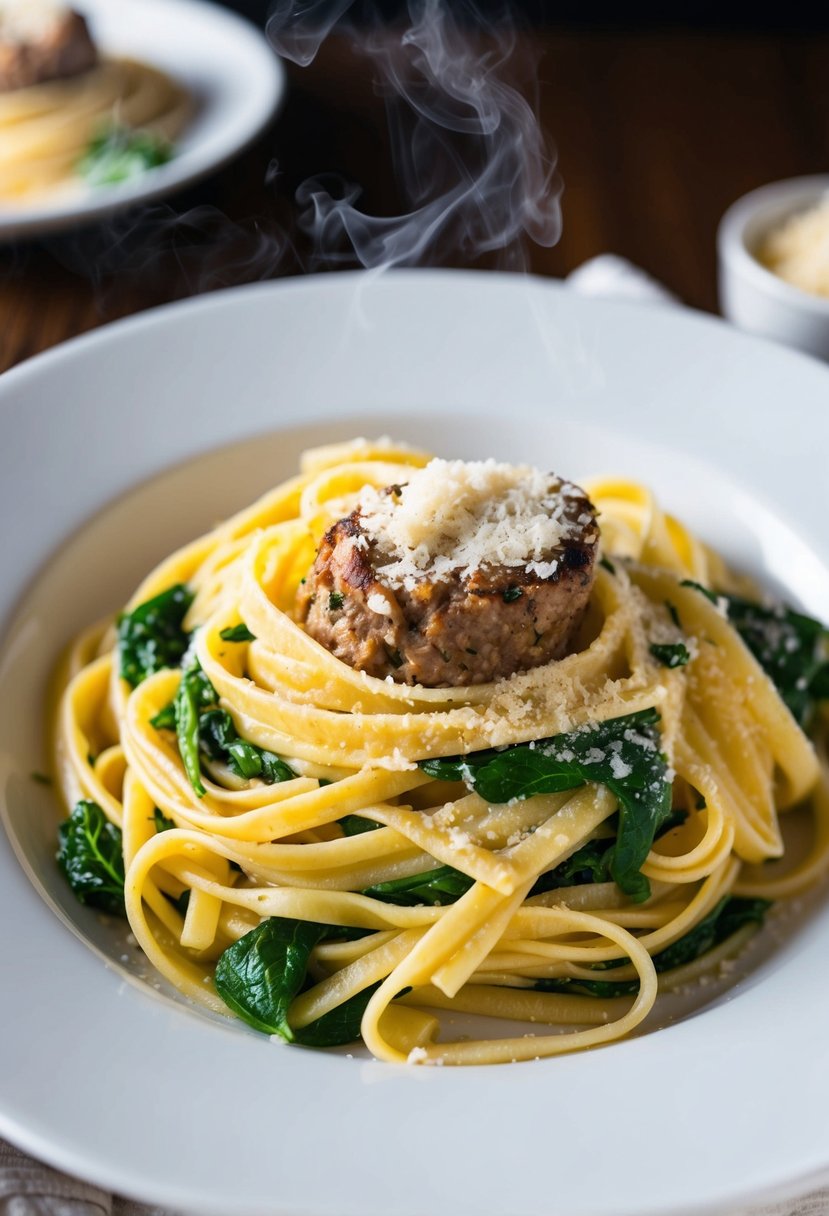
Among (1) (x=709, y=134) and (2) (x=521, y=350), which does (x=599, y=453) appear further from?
(1) (x=709, y=134)

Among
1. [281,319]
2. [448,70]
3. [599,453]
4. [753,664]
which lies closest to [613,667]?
[753,664]

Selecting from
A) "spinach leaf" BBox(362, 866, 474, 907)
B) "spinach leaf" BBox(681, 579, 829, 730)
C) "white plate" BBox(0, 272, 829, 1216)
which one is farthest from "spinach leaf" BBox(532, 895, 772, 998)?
"spinach leaf" BBox(681, 579, 829, 730)

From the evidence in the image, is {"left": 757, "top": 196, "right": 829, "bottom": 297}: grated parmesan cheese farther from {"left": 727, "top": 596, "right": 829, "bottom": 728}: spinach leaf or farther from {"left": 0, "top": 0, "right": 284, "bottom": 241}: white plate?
{"left": 0, "top": 0, "right": 284, "bottom": 241}: white plate

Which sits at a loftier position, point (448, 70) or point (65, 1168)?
point (448, 70)

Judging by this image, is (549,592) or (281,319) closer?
(549,592)

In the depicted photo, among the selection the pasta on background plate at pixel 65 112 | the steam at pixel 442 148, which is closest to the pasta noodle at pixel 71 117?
the pasta on background plate at pixel 65 112

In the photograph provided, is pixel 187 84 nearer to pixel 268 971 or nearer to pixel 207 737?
pixel 207 737
